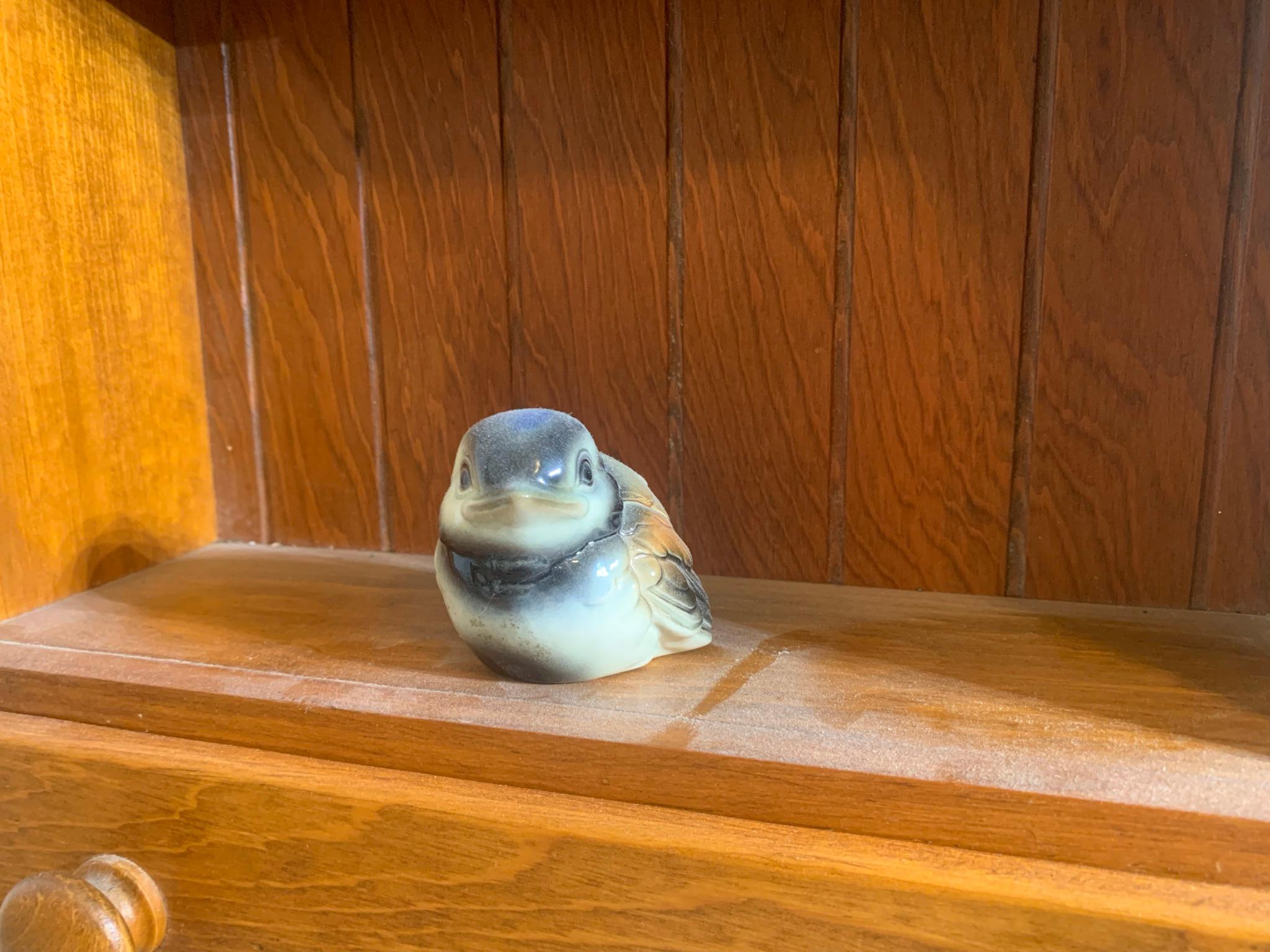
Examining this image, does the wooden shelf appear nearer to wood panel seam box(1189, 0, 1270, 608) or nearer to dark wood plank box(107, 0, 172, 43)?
wood panel seam box(1189, 0, 1270, 608)

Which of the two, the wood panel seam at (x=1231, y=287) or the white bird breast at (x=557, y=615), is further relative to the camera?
the wood panel seam at (x=1231, y=287)

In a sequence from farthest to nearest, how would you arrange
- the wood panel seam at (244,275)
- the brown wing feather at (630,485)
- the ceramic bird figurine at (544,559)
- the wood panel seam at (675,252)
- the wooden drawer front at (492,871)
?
the wood panel seam at (244,275) < the wood panel seam at (675,252) < the brown wing feather at (630,485) < the ceramic bird figurine at (544,559) < the wooden drawer front at (492,871)

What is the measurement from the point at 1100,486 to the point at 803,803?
1.40 ft

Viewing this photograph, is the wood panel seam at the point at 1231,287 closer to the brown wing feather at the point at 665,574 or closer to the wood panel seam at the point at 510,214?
the brown wing feather at the point at 665,574

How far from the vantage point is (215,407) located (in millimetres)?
1037

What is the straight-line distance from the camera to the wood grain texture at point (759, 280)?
84cm

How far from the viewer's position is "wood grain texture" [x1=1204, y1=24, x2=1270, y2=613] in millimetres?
755

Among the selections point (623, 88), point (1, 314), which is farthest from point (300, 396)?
point (623, 88)

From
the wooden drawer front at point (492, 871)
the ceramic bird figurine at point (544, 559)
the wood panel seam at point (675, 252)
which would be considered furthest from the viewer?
the wood panel seam at point (675, 252)

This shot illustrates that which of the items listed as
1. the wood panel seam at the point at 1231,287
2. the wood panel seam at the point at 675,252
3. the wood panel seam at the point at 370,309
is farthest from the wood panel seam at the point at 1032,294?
the wood panel seam at the point at 370,309

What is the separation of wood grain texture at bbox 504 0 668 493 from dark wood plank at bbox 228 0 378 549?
0.17 meters

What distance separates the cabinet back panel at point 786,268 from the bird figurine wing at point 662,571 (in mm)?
179

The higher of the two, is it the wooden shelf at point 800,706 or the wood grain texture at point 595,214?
the wood grain texture at point 595,214

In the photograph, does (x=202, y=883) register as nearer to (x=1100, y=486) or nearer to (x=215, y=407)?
(x=215, y=407)
